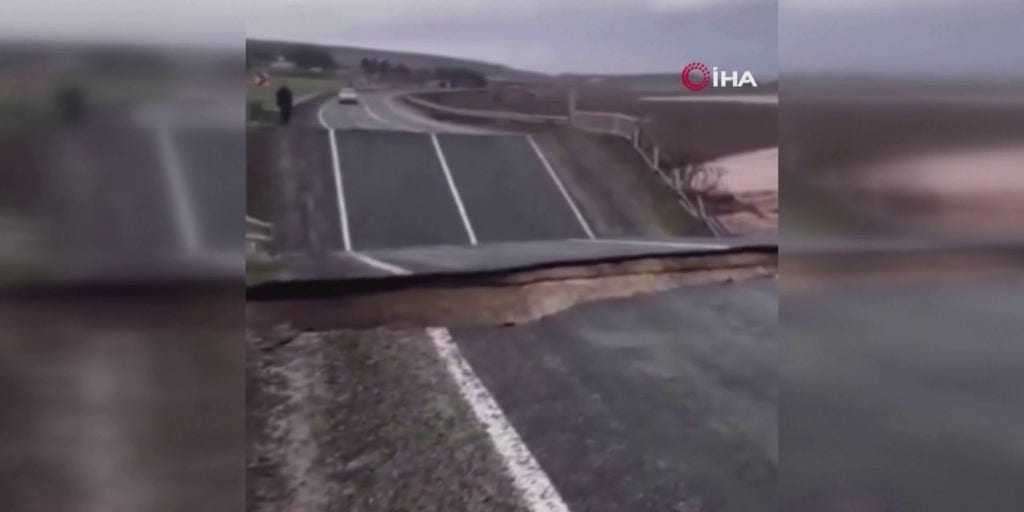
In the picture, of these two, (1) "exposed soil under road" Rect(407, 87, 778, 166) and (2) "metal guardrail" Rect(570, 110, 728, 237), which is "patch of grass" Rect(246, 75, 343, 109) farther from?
(2) "metal guardrail" Rect(570, 110, 728, 237)

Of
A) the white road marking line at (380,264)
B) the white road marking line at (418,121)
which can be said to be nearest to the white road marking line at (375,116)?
the white road marking line at (418,121)

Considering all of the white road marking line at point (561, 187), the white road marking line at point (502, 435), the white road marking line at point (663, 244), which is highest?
the white road marking line at point (561, 187)

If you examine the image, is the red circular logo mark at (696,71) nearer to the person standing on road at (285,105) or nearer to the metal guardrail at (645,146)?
the metal guardrail at (645,146)

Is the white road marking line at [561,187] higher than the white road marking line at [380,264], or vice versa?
the white road marking line at [561,187]

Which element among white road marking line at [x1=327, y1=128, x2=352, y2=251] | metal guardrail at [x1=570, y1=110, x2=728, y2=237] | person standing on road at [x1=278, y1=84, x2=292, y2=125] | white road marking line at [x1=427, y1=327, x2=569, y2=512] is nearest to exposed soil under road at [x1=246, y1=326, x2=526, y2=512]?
white road marking line at [x1=427, y1=327, x2=569, y2=512]

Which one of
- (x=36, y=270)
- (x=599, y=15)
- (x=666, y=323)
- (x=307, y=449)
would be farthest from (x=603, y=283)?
(x=36, y=270)

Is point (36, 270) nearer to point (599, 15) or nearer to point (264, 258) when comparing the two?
point (264, 258)
